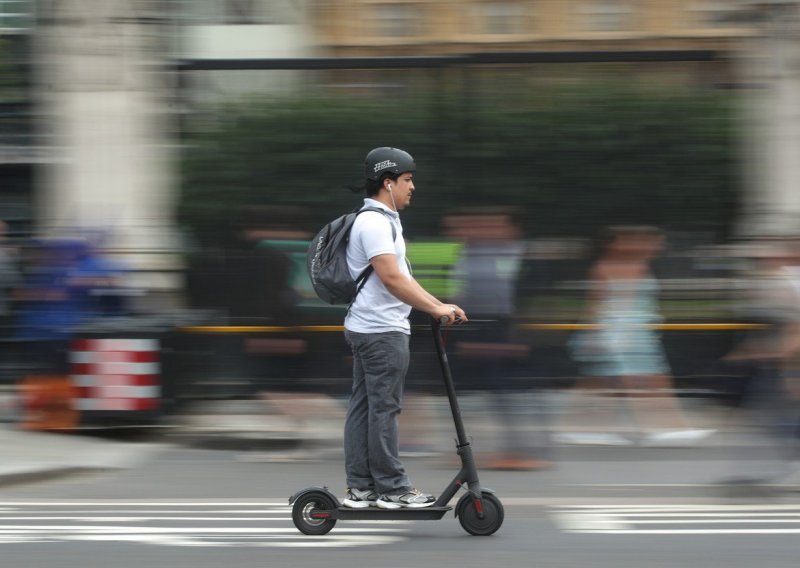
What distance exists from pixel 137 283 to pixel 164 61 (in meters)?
3.36

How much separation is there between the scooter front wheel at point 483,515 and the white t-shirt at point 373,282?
32.8 inches

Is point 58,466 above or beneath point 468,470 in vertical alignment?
beneath

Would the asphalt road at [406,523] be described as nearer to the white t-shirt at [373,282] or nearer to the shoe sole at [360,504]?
the shoe sole at [360,504]

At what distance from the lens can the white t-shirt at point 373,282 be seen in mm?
5766

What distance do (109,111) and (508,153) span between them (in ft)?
14.2

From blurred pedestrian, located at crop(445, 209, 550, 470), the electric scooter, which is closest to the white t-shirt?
the electric scooter

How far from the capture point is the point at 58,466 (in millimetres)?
8141

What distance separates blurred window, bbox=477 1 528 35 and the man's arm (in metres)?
9.29

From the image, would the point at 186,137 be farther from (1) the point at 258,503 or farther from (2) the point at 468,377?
(1) the point at 258,503

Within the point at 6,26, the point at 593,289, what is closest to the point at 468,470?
the point at 593,289

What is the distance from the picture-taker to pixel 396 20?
15523 mm

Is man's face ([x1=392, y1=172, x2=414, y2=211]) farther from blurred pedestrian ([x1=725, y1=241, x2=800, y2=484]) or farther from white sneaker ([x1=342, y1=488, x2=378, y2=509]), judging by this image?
blurred pedestrian ([x1=725, y1=241, x2=800, y2=484])

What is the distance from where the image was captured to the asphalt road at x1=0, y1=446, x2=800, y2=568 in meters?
5.64

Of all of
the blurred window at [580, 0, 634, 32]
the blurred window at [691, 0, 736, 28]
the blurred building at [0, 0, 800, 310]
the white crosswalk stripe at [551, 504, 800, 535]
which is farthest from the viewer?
the blurred window at [580, 0, 634, 32]
